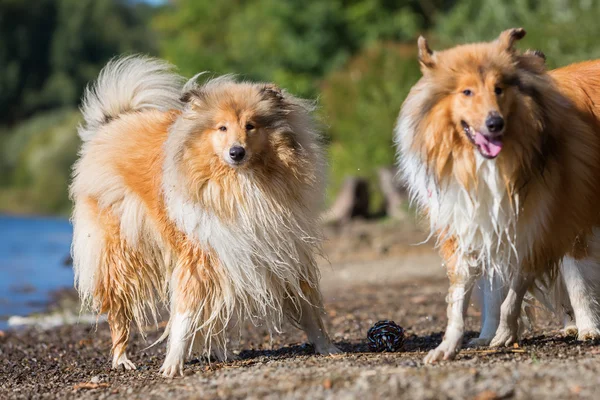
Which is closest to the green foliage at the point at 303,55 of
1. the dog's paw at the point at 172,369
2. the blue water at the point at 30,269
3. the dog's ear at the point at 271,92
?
the dog's ear at the point at 271,92

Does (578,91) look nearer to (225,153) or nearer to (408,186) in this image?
(408,186)

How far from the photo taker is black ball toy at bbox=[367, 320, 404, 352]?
590cm

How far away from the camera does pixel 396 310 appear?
8516 mm

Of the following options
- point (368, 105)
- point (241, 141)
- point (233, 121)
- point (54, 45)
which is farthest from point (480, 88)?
point (54, 45)

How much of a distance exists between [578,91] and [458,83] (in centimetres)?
113

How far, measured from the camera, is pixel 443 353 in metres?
4.88

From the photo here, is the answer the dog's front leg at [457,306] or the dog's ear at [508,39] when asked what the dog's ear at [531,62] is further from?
the dog's front leg at [457,306]

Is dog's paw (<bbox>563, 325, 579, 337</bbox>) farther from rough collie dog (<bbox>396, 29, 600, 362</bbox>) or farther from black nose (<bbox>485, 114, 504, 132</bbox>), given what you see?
black nose (<bbox>485, 114, 504, 132</bbox>)

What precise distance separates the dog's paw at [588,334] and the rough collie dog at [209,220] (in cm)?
173

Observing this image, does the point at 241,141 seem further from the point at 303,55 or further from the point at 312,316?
the point at 303,55

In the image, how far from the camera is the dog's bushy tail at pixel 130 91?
6.97 metres

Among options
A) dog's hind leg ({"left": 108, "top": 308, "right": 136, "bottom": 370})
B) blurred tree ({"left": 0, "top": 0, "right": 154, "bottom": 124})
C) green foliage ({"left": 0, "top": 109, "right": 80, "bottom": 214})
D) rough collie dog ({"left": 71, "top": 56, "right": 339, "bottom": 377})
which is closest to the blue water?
dog's hind leg ({"left": 108, "top": 308, "right": 136, "bottom": 370})

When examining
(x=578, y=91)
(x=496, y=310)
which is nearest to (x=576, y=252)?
(x=496, y=310)

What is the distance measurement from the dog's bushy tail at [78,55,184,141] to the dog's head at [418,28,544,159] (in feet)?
8.95
